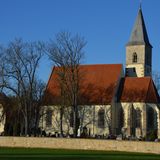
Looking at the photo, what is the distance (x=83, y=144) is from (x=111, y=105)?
102 ft

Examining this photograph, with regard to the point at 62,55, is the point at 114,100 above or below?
below

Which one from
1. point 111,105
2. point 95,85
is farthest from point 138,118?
point 95,85

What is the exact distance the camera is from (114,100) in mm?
73375

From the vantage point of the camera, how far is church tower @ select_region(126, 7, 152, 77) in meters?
90.9

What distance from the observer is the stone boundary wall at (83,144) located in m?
38.6

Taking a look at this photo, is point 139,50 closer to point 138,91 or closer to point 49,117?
point 138,91

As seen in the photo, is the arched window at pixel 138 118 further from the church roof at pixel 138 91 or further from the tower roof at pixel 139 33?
the tower roof at pixel 139 33
